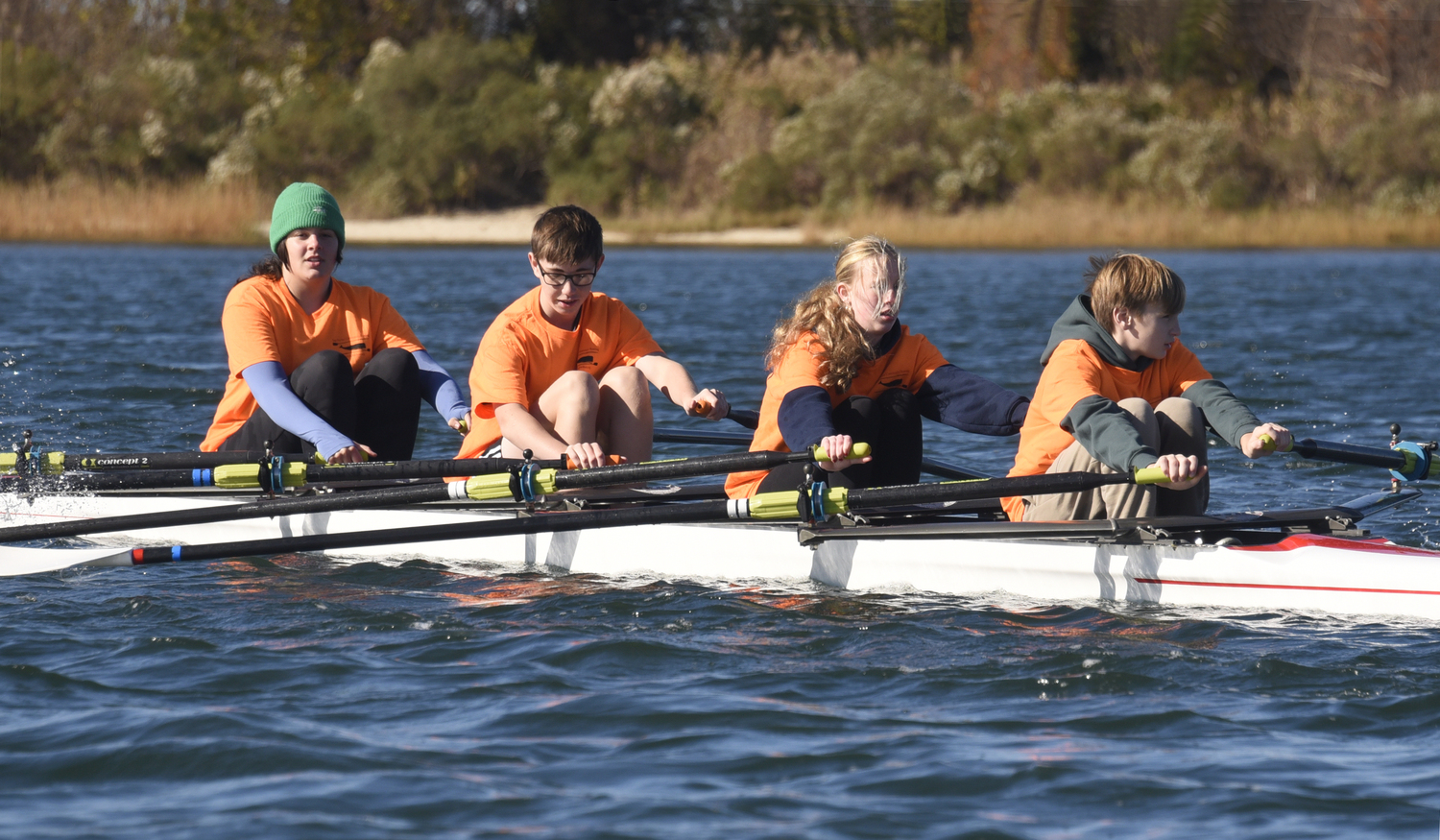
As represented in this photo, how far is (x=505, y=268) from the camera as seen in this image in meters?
27.9

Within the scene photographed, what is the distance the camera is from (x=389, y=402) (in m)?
6.45

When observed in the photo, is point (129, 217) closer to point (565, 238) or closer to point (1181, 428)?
point (565, 238)

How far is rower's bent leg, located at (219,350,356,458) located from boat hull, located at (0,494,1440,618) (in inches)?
12.2

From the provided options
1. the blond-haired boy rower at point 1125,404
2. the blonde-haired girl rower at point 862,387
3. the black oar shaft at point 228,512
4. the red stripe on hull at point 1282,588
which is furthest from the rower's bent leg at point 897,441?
the black oar shaft at point 228,512

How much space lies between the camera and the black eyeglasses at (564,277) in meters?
5.80

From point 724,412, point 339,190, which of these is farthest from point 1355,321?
point 339,190

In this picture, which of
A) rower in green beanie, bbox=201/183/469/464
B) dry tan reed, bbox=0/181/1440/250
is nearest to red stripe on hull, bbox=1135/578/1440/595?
rower in green beanie, bbox=201/183/469/464

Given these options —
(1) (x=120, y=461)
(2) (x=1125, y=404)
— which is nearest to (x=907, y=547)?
(2) (x=1125, y=404)

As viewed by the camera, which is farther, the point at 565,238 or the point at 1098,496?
the point at 565,238

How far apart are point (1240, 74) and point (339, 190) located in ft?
83.8

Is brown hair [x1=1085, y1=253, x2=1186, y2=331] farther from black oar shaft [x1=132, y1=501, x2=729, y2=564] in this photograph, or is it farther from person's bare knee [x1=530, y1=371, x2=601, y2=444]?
person's bare knee [x1=530, y1=371, x2=601, y2=444]

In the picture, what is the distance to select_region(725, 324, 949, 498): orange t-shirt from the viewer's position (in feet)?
18.0

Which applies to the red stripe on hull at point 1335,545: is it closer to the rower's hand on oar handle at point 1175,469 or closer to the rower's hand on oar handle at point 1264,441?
the rower's hand on oar handle at point 1264,441

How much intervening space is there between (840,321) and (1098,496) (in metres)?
1.09
